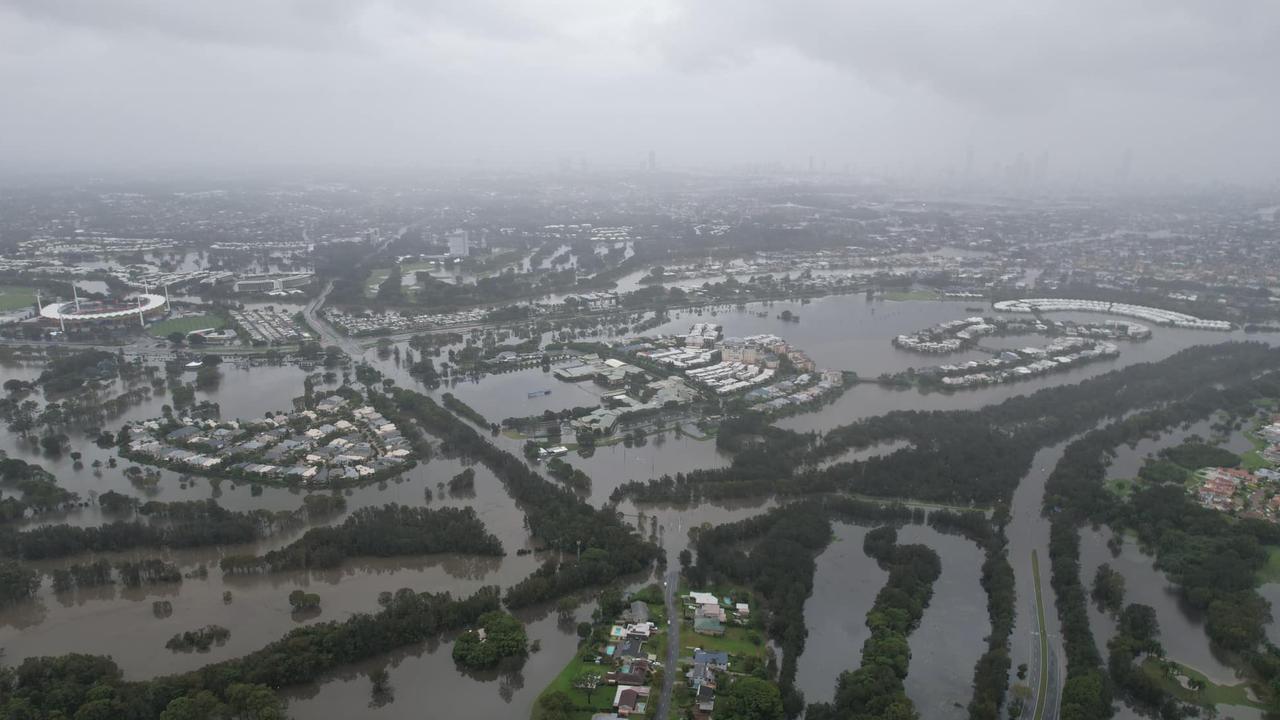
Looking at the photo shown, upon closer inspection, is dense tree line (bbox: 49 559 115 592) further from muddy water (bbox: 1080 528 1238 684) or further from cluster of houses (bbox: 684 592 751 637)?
muddy water (bbox: 1080 528 1238 684)

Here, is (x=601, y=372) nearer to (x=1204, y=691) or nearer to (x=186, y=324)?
(x=1204, y=691)

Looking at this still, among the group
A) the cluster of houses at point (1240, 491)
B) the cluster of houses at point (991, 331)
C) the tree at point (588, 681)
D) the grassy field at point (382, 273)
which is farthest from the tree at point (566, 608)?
the grassy field at point (382, 273)

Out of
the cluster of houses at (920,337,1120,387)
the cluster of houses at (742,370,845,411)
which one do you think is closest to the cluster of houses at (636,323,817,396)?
the cluster of houses at (742,370,845,411)

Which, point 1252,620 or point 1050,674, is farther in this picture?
point 1252,620

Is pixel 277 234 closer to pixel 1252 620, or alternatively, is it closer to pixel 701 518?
pixel 701 518

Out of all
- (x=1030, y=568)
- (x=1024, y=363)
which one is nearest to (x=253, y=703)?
(x=1030, y=568)

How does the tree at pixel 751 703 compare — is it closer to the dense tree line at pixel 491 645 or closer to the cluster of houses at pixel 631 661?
the cluster of houses at pixel 631 661

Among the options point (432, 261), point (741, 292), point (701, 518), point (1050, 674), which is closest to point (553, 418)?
point (701, 518)

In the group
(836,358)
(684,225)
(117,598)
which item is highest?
(684,225)

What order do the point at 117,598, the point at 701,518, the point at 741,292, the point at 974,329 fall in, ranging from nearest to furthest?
the point at 117,598, the point at 701,518, the point at 974,329, the point at 741,292
